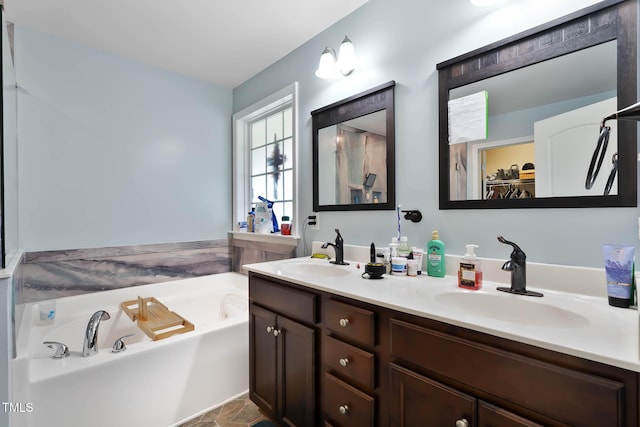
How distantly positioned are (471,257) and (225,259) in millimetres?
2385

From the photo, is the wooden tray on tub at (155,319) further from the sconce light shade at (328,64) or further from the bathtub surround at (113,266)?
the sconce light shade at (328,64)

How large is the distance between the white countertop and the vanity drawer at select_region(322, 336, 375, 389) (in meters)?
0.20

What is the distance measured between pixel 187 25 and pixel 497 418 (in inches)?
101

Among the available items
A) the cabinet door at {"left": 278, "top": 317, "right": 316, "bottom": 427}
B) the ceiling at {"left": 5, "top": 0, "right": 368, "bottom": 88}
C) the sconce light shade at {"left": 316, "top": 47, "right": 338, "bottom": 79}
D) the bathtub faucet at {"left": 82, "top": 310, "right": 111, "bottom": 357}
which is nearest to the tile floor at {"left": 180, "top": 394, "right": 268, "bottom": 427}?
the cabinet door at {"left": 278, "top": 317, "right": 316, "bottom": 427}

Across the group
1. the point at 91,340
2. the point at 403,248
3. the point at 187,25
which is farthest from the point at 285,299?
the point at 187,25

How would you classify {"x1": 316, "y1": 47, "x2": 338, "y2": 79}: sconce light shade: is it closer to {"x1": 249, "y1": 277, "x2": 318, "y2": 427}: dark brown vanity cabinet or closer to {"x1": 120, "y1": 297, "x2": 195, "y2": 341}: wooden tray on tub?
{"x1": 249, "y1": 277, "x2": 318, "y2": 427}: dark brown vanity cabinet

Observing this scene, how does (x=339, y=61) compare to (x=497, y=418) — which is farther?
(x=339, y=61)

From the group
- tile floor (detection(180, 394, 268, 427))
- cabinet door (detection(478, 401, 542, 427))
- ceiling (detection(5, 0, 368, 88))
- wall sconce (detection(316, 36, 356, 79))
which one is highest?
ceiling (detection(5, 0, 368, 88))

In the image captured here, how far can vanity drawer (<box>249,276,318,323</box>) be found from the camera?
133 centimetres

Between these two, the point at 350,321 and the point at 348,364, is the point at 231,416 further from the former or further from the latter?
the point at 350,321

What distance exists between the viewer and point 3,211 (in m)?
1.25

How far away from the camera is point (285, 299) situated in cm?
146

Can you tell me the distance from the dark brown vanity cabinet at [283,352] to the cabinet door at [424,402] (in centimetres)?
43

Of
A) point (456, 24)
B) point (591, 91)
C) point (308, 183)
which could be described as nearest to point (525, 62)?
point (591, 91)
